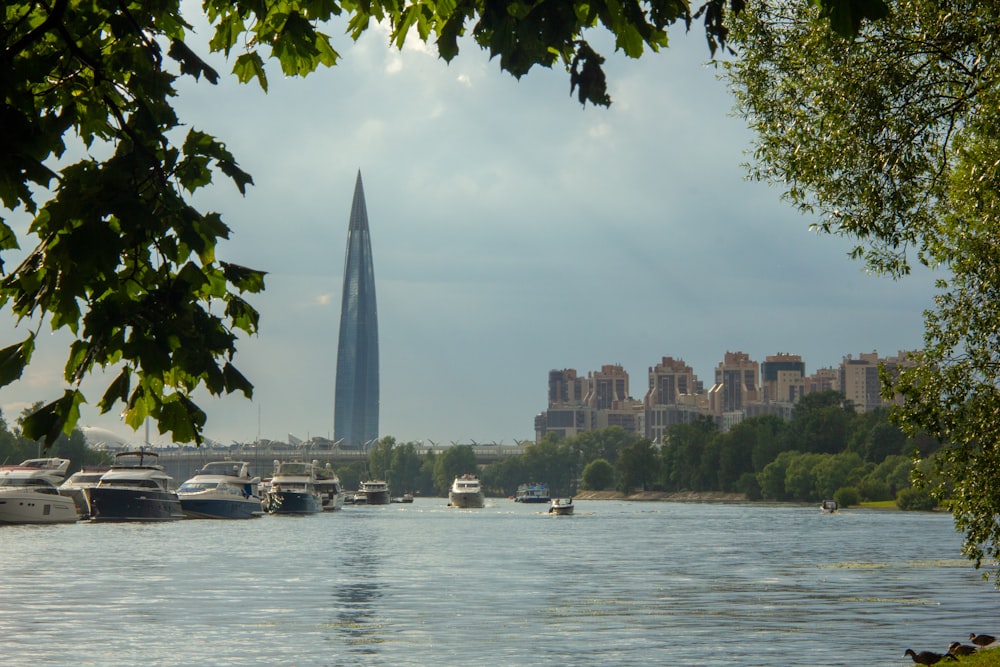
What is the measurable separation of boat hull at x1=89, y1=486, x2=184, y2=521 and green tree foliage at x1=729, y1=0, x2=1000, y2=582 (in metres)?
83.6

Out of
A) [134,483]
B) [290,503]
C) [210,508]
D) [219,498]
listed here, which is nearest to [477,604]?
[134,483]

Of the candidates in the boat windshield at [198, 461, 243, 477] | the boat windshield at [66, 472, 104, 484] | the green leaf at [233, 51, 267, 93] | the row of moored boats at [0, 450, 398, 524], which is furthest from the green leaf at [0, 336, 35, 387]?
the boat windshield at [198, 461, 243, 477]

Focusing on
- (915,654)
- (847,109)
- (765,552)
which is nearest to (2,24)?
(847,109)

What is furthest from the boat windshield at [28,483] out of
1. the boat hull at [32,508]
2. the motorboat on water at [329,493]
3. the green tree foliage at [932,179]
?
the green tree foliage at [932,179]

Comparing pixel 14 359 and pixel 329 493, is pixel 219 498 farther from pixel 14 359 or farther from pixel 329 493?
pixel 14 359

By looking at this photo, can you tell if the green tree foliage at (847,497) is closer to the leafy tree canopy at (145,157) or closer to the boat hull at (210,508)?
the boat hull at (210,508)

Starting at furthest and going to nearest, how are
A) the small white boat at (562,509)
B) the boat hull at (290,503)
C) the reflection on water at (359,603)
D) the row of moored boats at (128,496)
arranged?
the small white boat at (562,509) → the boat hull at (290,503) → the row of moored boats at (128,496) → the reflection on water at (359,603)

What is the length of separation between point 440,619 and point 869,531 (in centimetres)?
7216

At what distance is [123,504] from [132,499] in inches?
35.8

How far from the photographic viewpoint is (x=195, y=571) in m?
49.5

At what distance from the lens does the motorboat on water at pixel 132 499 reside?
3866 inches

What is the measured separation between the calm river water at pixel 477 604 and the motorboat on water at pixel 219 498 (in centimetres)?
3955

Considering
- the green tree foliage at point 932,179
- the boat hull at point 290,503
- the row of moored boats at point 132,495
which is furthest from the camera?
the boat hull at point 290,503

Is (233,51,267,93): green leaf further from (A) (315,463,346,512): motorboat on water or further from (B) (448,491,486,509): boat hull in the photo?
(B) (448,491,486,509): boat hull
